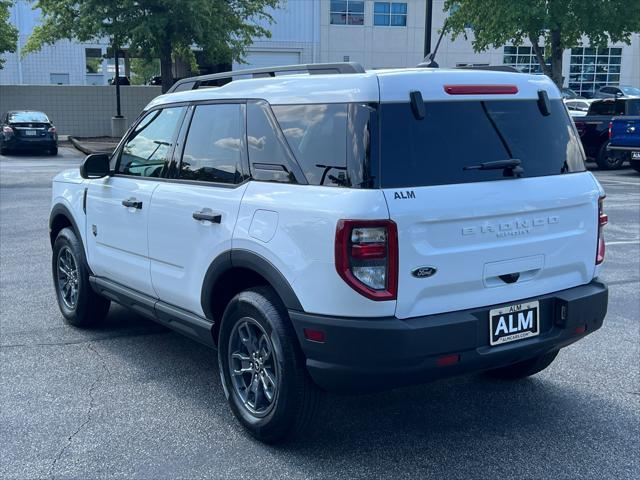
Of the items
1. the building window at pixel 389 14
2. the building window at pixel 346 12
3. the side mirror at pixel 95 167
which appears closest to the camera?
the side mirror at pixel 95 167

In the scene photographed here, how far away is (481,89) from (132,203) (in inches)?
93.9

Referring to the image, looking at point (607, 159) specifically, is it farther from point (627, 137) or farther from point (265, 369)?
point (265, 369)

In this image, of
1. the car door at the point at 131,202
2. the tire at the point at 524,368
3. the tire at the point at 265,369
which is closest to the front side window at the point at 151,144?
the car door at the point at 131,202

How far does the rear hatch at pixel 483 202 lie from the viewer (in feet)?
11.0

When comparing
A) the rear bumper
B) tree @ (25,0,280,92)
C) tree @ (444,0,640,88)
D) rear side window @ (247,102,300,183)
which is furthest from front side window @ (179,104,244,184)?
tree @ (25,0,280,92)

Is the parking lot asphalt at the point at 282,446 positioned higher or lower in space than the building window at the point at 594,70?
lower

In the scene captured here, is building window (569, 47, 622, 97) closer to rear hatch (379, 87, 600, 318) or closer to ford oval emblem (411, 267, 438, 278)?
rear hatch (379, 87, 600, 318)

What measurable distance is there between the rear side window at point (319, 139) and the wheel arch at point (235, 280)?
50cm

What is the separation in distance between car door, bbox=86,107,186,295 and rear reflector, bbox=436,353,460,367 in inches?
84.0

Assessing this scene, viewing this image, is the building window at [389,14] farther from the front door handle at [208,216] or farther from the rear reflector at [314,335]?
the rear reflector at [314,335]

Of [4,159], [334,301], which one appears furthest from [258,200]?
[4,159]

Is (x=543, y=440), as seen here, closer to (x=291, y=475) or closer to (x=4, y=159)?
(x=291, y=475)

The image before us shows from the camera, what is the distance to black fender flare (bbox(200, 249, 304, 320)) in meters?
3.54

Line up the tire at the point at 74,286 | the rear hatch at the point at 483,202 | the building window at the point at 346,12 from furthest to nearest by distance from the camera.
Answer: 1. the building window at the point at 346,12
2. the tire at the point at 74,286
3. the rear hatch at the point at 483,202
